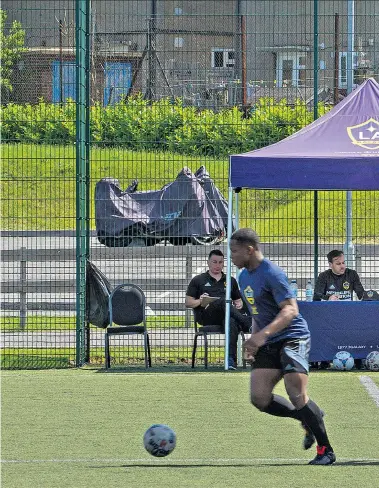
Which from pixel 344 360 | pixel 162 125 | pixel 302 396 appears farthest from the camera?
pixel 162 125

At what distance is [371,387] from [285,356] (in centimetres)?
401

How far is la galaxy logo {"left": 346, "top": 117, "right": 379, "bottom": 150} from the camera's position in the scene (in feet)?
41.7

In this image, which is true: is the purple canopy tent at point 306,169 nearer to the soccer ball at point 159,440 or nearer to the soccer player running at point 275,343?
the soccer player running at point 275,343

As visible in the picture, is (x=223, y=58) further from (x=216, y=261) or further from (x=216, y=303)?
(x=216, y=303)

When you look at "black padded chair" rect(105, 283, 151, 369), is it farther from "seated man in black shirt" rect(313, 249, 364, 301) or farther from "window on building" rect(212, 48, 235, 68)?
"window on building" rect(212, 48, 235, 68)

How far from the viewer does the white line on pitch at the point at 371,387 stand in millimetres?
10977

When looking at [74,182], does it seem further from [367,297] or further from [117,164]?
[367,297]

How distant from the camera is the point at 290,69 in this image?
1405cm

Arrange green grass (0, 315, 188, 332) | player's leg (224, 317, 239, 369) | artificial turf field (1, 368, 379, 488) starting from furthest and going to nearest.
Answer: green grass (0, 315, 188, 332)
player's leg (224, 317, 239, 369)
artificial turf field (1, 368, 379, 488)

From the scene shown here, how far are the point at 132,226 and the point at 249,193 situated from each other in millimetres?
2384

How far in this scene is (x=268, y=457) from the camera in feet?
26.7

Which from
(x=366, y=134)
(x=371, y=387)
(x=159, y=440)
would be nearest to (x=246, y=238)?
(x=159, y=440)

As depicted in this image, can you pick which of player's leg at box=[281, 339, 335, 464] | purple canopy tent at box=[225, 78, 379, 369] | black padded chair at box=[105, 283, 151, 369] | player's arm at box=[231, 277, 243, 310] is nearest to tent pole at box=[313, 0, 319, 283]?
player's arm at box=[231, 277, 243, 310]

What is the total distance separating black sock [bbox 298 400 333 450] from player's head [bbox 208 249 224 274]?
18.3ft
